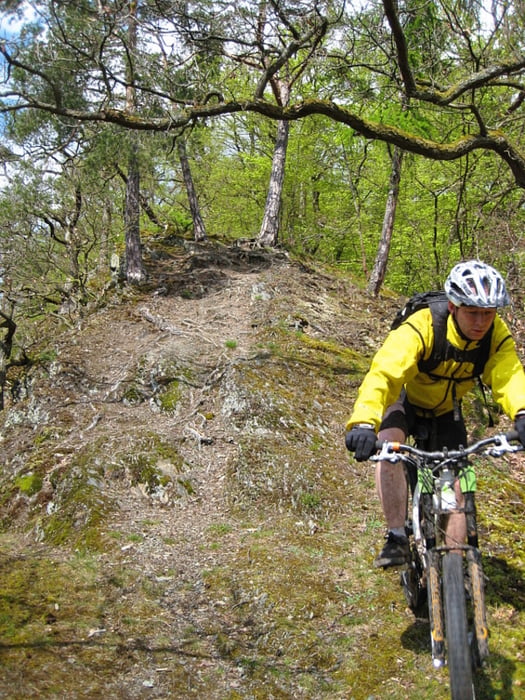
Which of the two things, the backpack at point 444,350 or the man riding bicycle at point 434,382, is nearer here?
the man riding bicycle at point 434,382

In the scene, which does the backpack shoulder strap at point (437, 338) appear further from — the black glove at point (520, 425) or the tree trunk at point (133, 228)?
the tree trunk at point (133, 228)

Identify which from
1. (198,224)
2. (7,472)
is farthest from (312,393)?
(198,224)

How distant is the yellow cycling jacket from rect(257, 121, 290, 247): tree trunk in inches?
464

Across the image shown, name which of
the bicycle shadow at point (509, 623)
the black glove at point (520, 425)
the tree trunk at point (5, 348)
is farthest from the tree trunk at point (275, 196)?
the black glove at point (520, 425)

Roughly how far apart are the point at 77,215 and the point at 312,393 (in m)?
6.73

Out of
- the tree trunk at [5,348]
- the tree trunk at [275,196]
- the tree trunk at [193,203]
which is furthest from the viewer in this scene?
the tree trunk at [193,203]

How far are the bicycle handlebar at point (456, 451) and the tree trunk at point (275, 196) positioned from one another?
12.4 m

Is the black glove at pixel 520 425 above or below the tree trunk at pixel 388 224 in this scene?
below

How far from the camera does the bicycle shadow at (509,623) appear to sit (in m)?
3.05

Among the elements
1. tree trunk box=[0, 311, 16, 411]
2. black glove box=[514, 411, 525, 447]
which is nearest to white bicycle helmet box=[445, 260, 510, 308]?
black glove box=[514, 411, 525, 447]

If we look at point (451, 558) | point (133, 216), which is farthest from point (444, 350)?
point (133, 216)

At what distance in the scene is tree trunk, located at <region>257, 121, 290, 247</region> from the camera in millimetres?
14799

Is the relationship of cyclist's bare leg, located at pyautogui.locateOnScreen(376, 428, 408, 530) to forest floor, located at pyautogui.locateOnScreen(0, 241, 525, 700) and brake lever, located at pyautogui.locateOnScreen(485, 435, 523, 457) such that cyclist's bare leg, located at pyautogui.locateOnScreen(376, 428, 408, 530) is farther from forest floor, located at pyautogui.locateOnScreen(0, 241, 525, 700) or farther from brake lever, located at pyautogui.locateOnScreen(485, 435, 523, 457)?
forest floor, located at pyautogui.locateOnScreen(0, 241, 525, 700)

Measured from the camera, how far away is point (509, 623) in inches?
143
